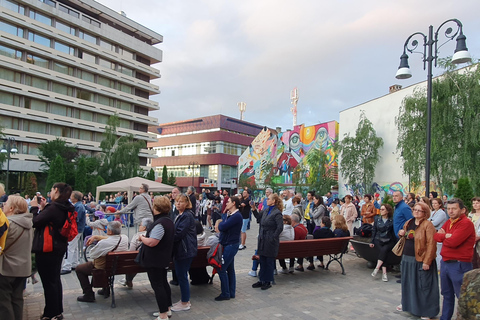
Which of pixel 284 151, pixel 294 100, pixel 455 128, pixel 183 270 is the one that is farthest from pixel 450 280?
pixel 294 100

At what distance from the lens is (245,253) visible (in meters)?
10.6

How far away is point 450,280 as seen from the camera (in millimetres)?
5066

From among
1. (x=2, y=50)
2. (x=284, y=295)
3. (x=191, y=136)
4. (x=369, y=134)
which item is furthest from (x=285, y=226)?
(x=191, y=136)

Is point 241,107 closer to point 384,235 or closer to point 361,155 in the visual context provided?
point 361,155

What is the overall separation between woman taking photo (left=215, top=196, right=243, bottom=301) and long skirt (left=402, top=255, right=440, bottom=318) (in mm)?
2810

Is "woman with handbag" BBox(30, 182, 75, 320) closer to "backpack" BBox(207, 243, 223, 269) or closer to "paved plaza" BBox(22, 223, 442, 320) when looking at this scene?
"paved plaza" BBox(22, 223, 442, 320)

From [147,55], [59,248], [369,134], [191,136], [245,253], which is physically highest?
[147,55]

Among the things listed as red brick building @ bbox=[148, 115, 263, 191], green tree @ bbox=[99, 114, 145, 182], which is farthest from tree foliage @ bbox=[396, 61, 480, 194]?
red brick building @ bbox=[148, 115, 263, 191]

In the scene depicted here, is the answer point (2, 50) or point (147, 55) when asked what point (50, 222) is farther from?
point (147, 55)

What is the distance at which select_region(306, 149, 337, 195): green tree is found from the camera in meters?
39.7

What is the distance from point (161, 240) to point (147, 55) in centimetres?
6100

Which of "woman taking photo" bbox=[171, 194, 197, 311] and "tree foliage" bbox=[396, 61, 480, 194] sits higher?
"tree foliage" bbox=[396, 61, 480, 194]

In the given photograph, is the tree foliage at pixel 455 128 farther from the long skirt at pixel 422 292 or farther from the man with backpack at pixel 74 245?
the man with backpack at pixel 74 245

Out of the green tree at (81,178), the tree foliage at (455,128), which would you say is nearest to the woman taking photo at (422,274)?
the tree foliage at (455,128)
